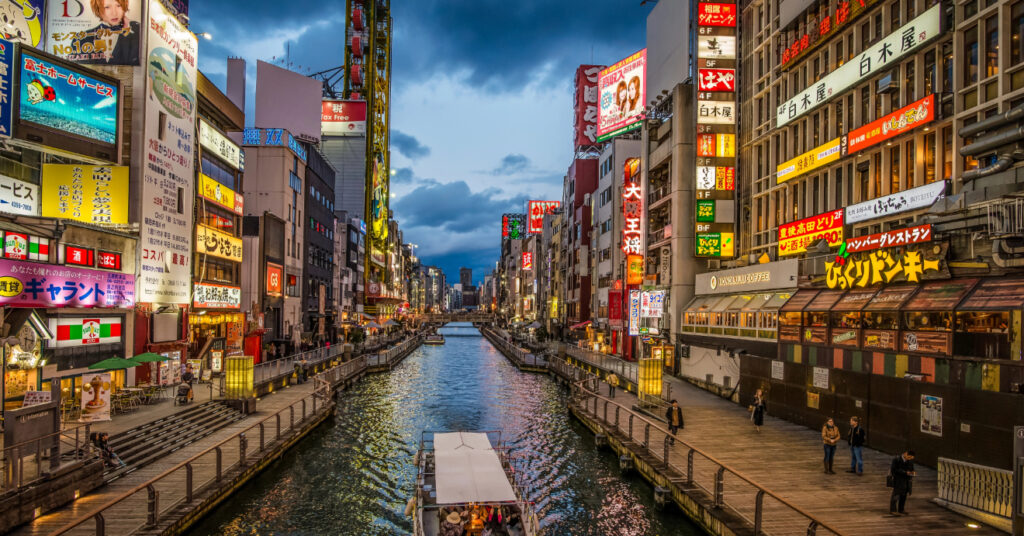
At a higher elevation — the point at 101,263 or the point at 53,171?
the point at 53,171

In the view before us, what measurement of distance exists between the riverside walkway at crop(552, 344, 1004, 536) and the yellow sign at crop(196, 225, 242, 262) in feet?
89.3

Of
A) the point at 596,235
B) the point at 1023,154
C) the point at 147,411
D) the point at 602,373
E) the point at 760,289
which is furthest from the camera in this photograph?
the point at 596,235

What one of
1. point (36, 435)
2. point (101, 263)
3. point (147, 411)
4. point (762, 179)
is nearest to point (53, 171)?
point (101, 263)

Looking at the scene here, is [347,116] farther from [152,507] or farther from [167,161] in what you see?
[152,507]

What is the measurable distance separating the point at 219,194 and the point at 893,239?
39249 mm

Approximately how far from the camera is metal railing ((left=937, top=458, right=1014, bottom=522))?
1418cm

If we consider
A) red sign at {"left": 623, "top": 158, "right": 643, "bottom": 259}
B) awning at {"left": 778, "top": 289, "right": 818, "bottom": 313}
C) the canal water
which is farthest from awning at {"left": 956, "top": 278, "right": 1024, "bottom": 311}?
red sign at {"left": 623, "top": 158, "right": 643, "bottom": 259}

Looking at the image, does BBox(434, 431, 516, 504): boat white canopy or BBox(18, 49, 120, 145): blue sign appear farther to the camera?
BBox(18, 49, 120, 145): blue sign

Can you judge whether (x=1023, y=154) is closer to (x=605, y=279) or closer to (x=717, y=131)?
(x=717, y=131)

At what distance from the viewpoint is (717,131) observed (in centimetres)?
4294

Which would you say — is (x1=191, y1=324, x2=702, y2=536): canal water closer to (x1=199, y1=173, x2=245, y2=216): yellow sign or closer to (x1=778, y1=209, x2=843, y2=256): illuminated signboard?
(x1=778, y1=209, x2=843, y2=256): illuminated signboard

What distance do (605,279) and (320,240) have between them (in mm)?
34611

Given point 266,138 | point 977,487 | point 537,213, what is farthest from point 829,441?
point 537,213

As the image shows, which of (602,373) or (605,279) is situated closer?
(602,373)
